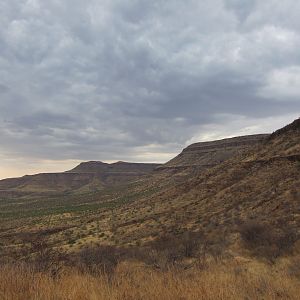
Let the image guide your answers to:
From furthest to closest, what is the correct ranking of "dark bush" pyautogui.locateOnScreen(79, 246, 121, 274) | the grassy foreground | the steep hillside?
the steep hillside < "dark bush" pyautogui.locateOnScreen(79, 246, 121, 274) < the grassy foreground

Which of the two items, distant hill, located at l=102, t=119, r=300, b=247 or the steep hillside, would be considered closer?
the steep hillside

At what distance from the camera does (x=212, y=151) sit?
141 m

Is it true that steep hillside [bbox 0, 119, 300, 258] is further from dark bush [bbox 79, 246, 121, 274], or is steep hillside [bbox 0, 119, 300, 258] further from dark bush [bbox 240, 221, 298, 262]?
dark bush [bbox 79, 246, 121, 274]

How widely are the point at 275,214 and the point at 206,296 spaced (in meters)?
21.3

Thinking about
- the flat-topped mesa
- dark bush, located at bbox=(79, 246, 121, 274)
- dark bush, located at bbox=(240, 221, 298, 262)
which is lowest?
dark bush, located at bbox=(240, 221, 298, 262)

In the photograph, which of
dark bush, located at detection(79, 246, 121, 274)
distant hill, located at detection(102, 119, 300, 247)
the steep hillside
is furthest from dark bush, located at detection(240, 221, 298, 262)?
dark bush, located at detection(79, 246, 121, 274)

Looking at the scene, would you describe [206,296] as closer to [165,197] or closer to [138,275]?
[138,275]

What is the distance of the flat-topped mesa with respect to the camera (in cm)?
12675

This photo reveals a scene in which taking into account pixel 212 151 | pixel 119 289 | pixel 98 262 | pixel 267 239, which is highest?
pixel 212 151

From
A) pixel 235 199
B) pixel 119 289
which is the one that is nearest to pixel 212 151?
pixel 235 199

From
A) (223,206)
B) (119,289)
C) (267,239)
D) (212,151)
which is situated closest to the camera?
(119,289)

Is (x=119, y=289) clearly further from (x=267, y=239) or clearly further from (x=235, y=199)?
(x=235, y=199)

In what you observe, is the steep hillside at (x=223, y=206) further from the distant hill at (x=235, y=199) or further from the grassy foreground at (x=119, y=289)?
the grassy foreground at (x=119, y=289)

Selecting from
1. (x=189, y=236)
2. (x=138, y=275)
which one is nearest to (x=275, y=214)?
(x=189, y=236)
